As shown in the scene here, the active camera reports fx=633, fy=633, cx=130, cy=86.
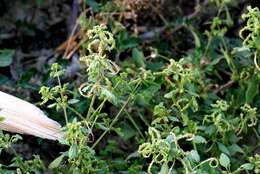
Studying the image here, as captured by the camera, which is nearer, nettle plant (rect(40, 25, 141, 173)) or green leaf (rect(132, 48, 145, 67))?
nettle plant (rect(40, 25, 141, 173))

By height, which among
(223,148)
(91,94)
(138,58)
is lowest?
(223,148)

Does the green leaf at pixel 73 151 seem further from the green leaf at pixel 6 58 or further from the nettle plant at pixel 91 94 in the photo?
the green leaf at pixel 6 58

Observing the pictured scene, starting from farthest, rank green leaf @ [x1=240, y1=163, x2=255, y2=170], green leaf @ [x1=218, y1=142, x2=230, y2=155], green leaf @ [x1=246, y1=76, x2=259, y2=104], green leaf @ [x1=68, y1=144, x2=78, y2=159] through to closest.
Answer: green leaf @ [x1=246, y1=76, x2=259, y2=104] < green leaf @ [x1=218, y1=142, x2=230, y2=155] < green leaf @ [x1=240, y1=163, x2=255, y2=170] < green leaf @ [x1=68, y1=144, x2=78, y2=159]

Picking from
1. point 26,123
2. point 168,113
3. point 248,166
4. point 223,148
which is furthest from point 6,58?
point 248,166

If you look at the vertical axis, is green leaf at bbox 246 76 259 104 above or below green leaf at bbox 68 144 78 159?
below

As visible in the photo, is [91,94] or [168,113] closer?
[91,94]

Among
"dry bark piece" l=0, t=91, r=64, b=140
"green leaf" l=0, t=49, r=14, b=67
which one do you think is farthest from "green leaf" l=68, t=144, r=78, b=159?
"green leaf" l=0, t=49, r=14, b=67

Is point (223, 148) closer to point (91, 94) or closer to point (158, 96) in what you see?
point (158, 96)

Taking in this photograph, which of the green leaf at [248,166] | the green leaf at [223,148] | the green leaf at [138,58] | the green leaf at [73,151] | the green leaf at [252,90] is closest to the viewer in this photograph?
the green leaf at [73,151]

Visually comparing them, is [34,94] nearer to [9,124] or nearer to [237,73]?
[9,124]

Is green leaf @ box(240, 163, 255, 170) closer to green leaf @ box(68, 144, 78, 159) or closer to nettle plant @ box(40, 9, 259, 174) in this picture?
nettle plant @ box(40, 9, 259, 174)

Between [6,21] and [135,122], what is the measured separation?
877 mm

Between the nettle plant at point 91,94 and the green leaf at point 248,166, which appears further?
the green leaf at point 248,166

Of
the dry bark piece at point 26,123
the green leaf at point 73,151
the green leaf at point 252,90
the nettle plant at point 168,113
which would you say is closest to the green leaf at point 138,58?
the nettle plant at point 168,113
